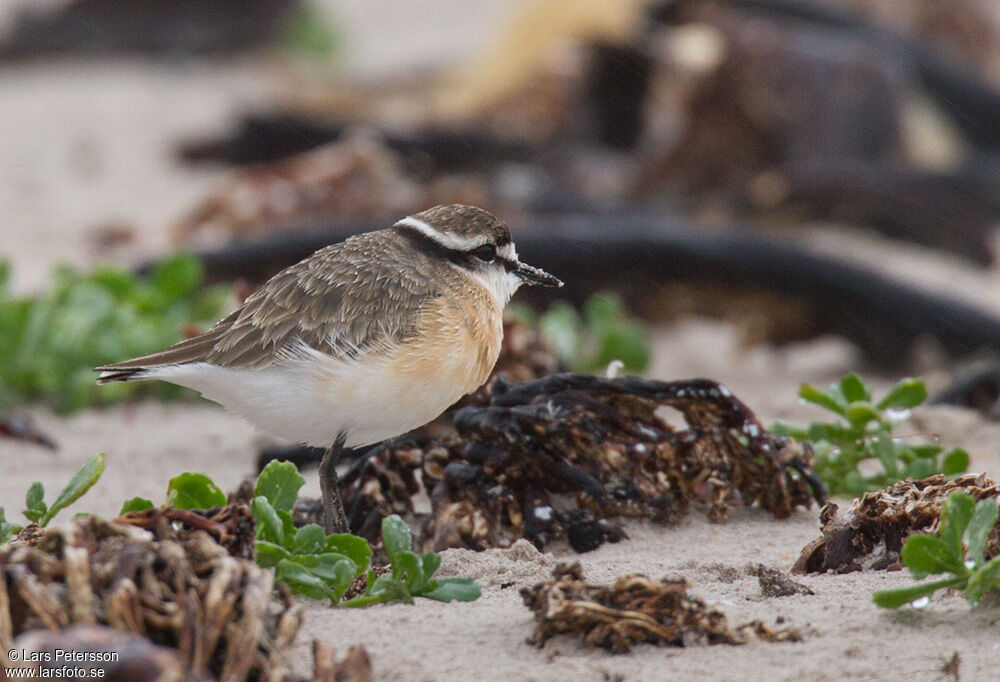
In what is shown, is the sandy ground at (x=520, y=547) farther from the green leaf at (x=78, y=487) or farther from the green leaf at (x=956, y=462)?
the green leaf at (x=78, y=487)

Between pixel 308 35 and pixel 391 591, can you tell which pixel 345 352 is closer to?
pixel 391 591

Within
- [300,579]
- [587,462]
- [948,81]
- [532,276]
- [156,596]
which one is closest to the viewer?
[156,596]

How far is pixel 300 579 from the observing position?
3232 mm

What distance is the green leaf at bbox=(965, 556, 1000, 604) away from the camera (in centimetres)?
302

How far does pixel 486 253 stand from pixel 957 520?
1911 millimetres

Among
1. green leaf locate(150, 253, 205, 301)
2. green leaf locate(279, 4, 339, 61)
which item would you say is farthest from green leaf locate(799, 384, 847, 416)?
green leaf locate(279, 4, 339, 61)

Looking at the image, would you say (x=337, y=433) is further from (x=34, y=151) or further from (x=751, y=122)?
(x=34, y=151)

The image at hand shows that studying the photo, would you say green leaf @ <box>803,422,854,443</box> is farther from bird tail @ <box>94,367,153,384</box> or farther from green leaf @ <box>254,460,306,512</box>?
bird tail @ <box>94,367,153,384</box>

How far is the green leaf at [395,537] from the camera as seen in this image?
11.0 ft

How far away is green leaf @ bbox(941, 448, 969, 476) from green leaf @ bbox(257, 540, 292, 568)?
2080mm

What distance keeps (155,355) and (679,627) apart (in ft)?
6.45

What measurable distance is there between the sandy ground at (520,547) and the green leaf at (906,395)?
46 cm

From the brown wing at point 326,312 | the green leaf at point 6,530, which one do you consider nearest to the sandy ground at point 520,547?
the brown wing at point 326,312

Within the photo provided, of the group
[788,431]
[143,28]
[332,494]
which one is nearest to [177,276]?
[332,494]
